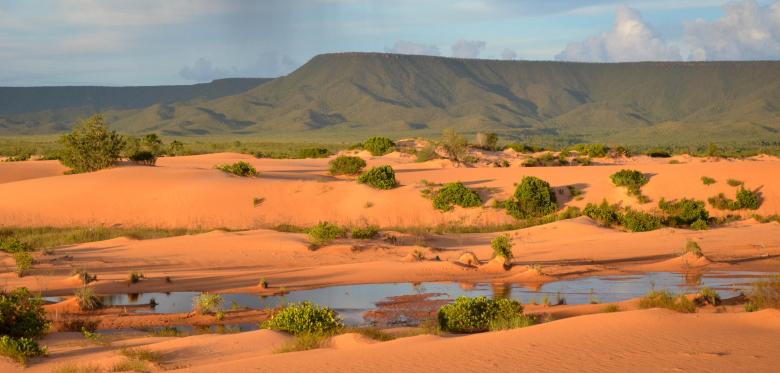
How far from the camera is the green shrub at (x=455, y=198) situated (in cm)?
3716

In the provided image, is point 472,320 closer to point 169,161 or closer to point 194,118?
point 169,161

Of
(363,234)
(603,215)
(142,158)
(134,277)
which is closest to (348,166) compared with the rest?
(142,158)

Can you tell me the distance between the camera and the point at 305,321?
13977 millimetres

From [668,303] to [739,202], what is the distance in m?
23.7

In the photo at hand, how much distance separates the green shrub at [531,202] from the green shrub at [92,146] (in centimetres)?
2310

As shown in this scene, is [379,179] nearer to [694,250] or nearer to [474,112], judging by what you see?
[694,250]

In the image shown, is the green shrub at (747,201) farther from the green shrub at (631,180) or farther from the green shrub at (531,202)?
the green shrub at (531,202)

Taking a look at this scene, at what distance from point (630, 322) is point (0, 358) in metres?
8.71

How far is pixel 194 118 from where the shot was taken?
618 ft

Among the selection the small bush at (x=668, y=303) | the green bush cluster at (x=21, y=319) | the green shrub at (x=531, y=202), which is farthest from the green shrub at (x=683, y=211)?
the green bush cluster at (x=21, y=319)

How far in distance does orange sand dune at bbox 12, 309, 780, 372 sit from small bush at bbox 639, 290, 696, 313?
1.11 m

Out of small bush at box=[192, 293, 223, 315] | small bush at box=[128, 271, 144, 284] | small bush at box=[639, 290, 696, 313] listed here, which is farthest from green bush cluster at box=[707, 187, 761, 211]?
→ small bush at box=[192, 293, 223, 315]

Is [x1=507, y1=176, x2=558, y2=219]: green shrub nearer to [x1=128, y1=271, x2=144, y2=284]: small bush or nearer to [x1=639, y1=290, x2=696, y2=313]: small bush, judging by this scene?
[x1=128, y1=271, x2=144, y2=284]: small bush

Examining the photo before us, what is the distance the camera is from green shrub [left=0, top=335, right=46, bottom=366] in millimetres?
12141
